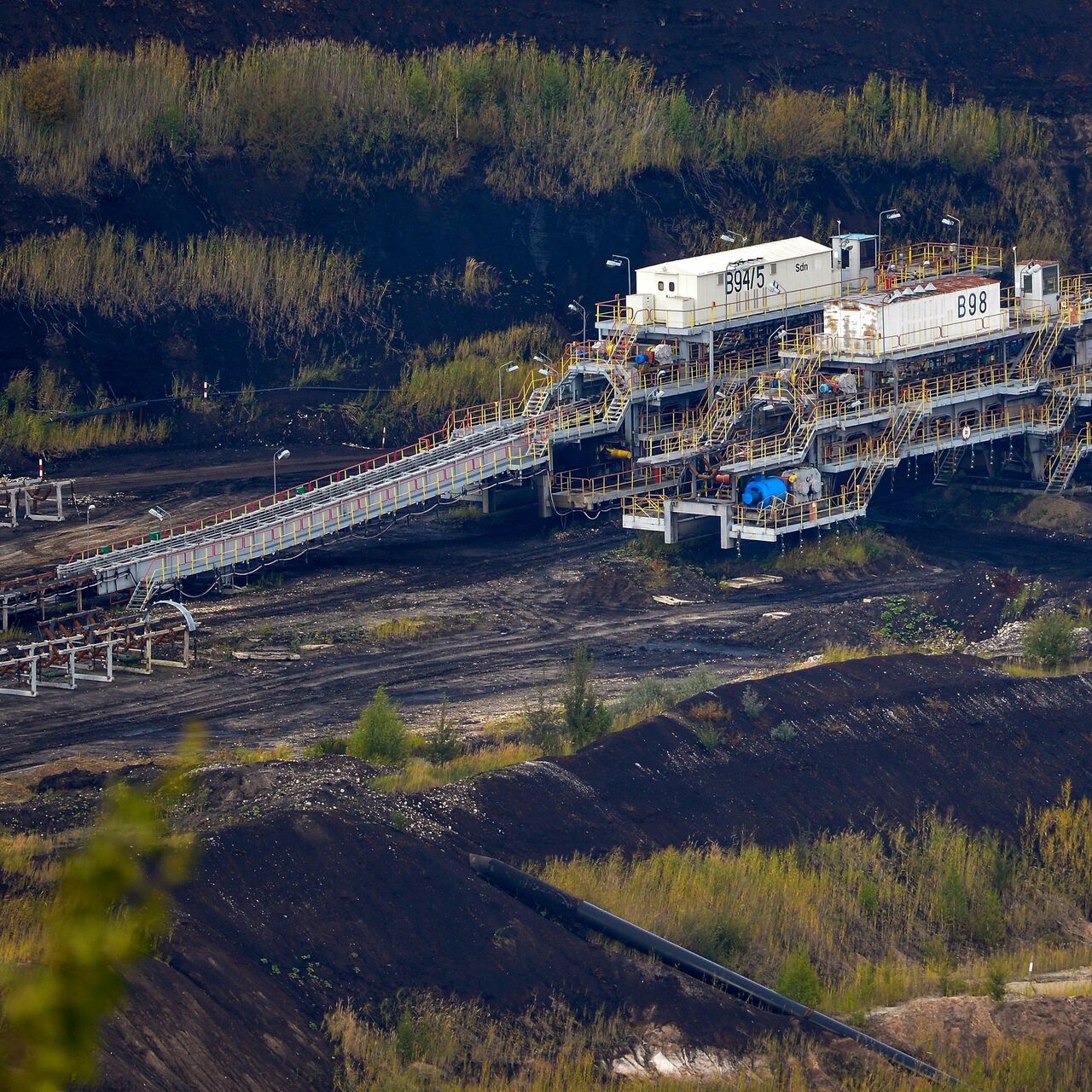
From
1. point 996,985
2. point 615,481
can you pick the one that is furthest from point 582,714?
point 615,481

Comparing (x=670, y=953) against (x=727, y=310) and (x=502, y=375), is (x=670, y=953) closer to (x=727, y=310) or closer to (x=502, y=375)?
(x=727, y=310)

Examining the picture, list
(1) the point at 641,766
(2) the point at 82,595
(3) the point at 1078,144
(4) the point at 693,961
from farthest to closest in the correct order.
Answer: (3) the point at 1078,144
(2) the point at 82,595
(1) the point at 641,766
(4) the point at 693,961

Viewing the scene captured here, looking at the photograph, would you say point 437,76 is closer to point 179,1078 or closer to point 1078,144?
point 1078,144

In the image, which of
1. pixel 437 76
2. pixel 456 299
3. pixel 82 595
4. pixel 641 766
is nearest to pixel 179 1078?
pixel 641 766

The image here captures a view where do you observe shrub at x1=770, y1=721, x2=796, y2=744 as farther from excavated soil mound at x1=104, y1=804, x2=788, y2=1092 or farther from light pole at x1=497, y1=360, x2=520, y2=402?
light pole at x1=497, y1=360, x2=520, y2=402

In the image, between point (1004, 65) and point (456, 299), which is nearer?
point (456, 299)

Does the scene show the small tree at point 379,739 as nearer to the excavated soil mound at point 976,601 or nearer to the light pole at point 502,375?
the excavated soil mound at point 976,601

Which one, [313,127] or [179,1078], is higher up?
[313,127]
